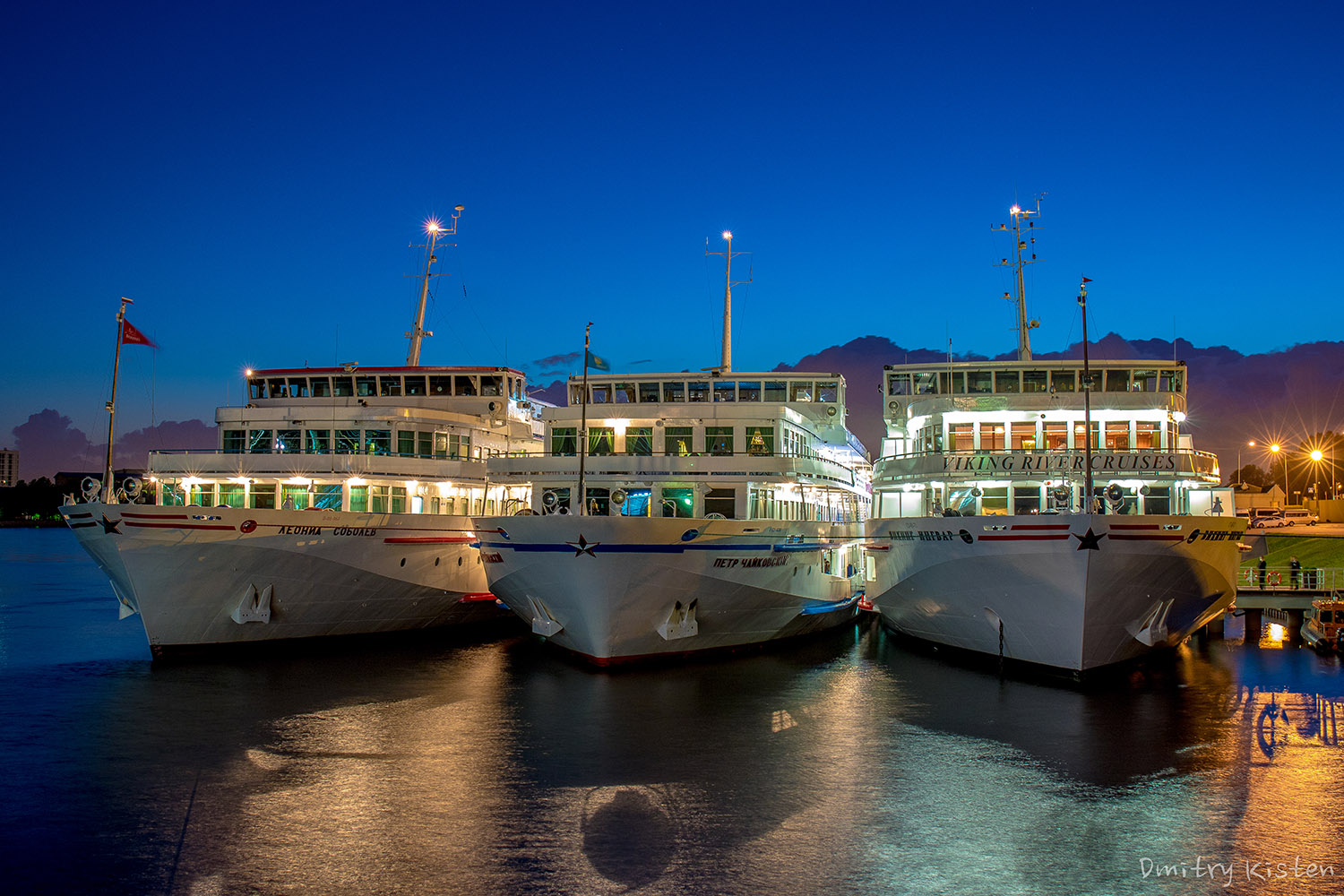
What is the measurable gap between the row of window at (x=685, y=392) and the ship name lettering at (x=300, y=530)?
8827 millimetres

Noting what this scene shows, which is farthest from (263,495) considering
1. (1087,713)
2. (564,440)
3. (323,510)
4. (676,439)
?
(1087,713)

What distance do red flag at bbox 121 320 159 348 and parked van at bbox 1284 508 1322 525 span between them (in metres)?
71.0

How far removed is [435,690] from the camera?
23.1 m

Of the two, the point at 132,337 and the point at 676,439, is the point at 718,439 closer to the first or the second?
the point at 676,439

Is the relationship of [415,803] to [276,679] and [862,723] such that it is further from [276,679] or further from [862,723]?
[276,679]

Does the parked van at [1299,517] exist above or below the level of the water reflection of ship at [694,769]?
above

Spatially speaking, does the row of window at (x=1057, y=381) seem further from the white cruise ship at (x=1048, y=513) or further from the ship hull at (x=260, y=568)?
the ship hull at (x=260, y=568)

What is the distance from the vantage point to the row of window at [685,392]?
105 ft

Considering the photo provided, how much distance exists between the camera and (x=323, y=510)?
91.4 feet

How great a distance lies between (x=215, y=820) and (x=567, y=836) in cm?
509

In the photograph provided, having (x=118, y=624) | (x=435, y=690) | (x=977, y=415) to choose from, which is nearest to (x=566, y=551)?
(x=435, y=690)

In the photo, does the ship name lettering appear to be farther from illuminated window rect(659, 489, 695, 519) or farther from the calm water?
illuminated window rect(659, 489, 695, 519)

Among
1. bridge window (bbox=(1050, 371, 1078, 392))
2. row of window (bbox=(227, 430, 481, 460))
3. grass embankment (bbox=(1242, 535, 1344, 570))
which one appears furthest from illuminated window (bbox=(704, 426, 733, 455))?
grass embankment (bbox=(1242, 535, 1344, 570))

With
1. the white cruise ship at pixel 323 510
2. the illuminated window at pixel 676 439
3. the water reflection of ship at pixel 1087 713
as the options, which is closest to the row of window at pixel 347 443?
the white cruise ship at pixel 323 510
